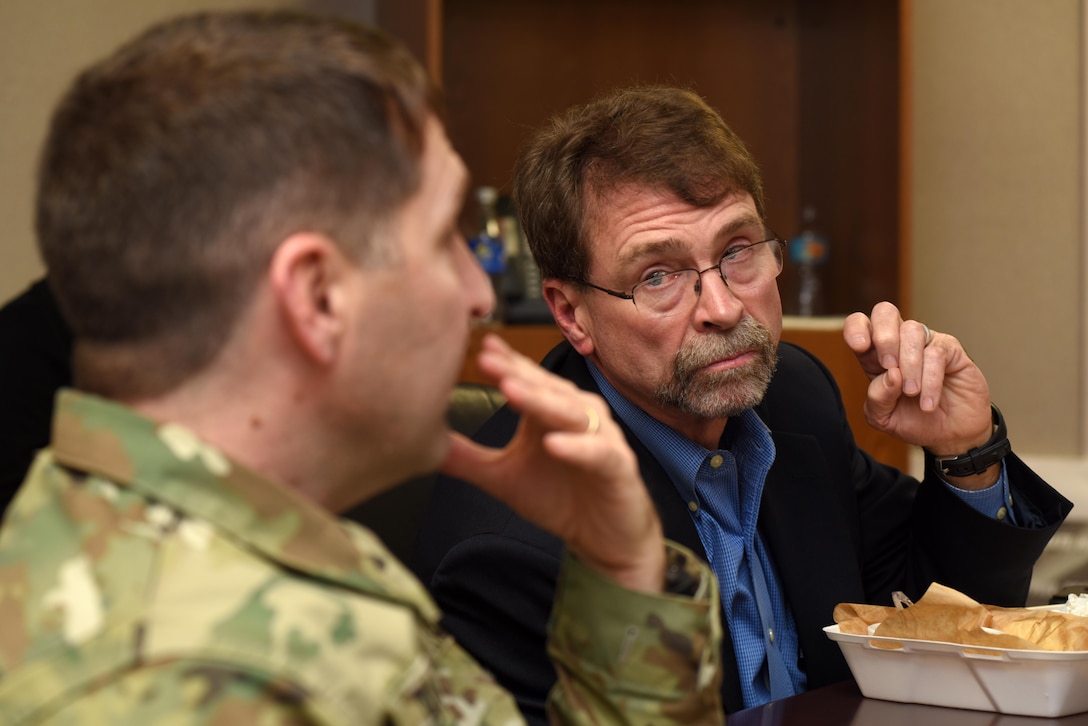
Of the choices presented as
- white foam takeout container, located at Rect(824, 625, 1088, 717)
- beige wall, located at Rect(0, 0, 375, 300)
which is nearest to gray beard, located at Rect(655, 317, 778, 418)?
white foam takeout container, located at Rect(824, 625, 1088, 717)

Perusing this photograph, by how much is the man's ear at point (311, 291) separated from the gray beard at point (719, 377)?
0.91 meters

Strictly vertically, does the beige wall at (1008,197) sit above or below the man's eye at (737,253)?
below

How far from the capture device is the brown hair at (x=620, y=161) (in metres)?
1.67

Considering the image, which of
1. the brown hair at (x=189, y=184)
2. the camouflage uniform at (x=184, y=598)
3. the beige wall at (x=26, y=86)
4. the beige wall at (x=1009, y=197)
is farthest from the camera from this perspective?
the beige wall at (x=1009, y=197)

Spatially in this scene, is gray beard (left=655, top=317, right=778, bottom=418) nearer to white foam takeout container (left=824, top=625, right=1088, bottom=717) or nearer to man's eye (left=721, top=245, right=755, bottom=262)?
man's eye (left=721, top=245, right=755, bottom=262)

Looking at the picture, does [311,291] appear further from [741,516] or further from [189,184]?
[741,516]

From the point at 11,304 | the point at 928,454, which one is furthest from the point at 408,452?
the point at 11,304

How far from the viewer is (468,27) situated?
3.68m

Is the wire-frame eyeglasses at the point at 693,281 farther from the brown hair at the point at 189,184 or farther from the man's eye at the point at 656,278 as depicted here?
the brown hair at the point at 189,184

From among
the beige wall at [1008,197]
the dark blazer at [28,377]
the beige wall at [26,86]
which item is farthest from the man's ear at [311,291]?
the beige wall at [1008,197]

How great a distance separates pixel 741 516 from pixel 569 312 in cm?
41

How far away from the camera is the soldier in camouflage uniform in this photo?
0.64 m

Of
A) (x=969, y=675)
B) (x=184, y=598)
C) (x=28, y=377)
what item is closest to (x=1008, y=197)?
(x=969, y=675)

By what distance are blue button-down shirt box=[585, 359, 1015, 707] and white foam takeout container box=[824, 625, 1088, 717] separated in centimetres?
30
